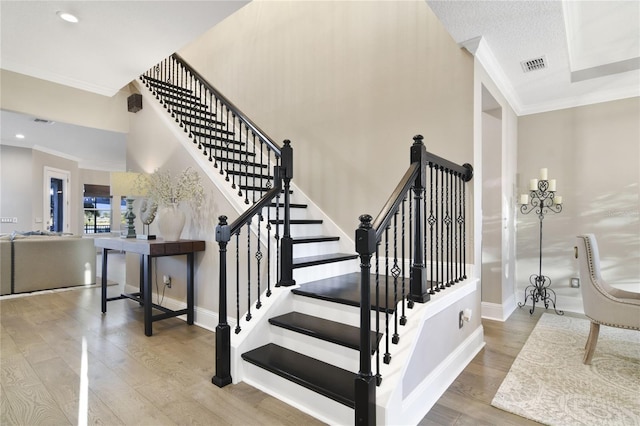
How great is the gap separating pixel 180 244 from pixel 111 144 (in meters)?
4.98

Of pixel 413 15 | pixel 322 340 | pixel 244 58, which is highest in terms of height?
pixel 244 58

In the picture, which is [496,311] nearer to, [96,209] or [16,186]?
[16,186]

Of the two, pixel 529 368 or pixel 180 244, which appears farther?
pixel 180 244

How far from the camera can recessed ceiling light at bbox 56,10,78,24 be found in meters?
2.91

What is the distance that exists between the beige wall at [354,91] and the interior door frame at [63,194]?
597 cm

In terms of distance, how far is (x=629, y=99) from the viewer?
3.88 m

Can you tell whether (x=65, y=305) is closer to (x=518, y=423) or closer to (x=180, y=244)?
(x=180, y=244)

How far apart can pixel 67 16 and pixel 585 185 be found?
572cm

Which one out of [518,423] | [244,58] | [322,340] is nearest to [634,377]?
[518,423]

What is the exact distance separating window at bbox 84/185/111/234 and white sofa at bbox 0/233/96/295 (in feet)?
23.0

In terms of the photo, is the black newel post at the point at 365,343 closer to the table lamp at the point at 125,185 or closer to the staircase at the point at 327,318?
the staircase at the point at 327,318

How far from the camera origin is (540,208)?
14.2 ft

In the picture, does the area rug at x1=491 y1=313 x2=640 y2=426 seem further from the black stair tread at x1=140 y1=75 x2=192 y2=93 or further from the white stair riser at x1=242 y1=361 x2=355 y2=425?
the black stair tread at x1=140 y1=75 x2=192 y2=93

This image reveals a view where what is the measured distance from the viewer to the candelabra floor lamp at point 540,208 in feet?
13.4
